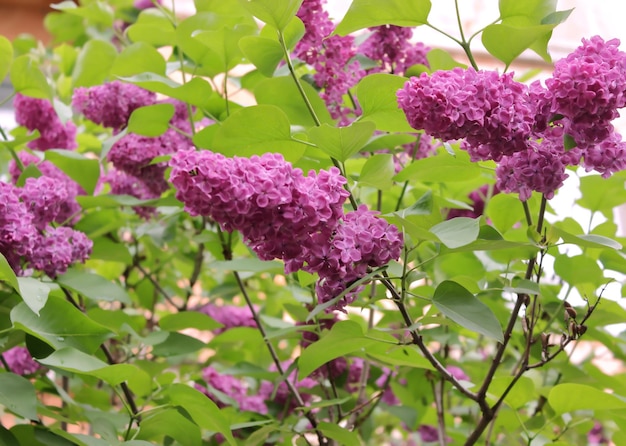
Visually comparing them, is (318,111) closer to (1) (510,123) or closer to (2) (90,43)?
(1) (510,123)

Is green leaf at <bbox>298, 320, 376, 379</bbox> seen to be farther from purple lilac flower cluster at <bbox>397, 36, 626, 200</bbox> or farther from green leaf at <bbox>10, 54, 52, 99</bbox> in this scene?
green leaf at <bbox>10, 54, 52, 99</bbox>

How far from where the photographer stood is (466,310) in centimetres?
44

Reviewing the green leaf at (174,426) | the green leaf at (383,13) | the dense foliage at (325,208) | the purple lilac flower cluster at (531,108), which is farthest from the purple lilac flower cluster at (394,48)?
the green leaf at (174,426)

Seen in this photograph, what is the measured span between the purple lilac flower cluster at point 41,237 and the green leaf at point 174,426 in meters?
0.14

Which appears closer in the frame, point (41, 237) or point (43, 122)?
point (41, 237)

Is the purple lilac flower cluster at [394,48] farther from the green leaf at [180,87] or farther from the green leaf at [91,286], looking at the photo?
the green leaf at [91,286]

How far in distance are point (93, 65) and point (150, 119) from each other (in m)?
0.21

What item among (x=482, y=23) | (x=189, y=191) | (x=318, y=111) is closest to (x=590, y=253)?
(x=318, y=111)

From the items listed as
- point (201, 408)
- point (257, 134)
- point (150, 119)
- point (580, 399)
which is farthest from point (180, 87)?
point (580, 399)

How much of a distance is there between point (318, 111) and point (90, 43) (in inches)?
13.6

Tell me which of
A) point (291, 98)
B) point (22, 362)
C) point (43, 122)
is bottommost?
point (22, 362)

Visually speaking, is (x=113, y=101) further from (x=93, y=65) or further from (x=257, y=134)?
(x=257, y=134)

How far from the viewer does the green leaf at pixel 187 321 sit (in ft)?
2.37

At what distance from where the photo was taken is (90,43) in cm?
80
